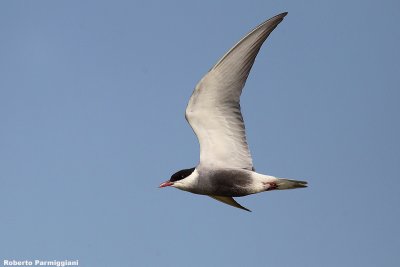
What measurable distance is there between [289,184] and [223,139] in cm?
142

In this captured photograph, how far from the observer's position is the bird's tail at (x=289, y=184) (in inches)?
483

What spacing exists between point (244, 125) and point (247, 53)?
4.62 feet

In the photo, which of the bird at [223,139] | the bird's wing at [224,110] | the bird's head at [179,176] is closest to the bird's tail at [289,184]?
the bird at [223,139]

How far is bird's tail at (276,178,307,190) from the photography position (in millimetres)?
12266

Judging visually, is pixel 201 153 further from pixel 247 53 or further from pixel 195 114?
pixel 247 53

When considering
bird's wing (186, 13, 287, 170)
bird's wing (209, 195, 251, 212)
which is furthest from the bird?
bird's wing (209, 195, 251, 212)

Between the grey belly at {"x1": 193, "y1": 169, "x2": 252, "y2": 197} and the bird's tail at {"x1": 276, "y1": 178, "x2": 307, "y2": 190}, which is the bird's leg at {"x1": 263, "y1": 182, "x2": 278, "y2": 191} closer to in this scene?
the bird's tail at {"x1": 276, "y1": 178, "x2": 307, "y2": 190}

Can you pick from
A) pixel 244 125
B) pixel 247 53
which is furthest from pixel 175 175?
pixel 247 53

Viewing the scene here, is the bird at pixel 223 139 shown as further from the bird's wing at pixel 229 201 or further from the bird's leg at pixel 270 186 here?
the bird's wing at pixel 229 201

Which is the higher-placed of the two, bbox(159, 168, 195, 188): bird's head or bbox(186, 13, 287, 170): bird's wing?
bbox(186, 13, 287, 170): bird's wing

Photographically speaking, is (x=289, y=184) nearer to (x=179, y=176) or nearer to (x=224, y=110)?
(x=224, y=110)

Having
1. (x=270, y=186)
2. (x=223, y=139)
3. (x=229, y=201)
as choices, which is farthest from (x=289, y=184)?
(x=229, y=201)

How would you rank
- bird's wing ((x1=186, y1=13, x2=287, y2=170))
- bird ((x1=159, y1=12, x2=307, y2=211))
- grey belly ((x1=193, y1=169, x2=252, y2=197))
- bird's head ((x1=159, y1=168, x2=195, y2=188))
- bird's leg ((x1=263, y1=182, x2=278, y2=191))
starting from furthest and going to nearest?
bird's head ((x1=159, y1=168, x2=195, y2=188)) < grey belly ((x1=193, y1=169, x2=252, y2=197)) < bird's leg ((x1=263, y1=182, x2=278, y2=191)) < bird ((x1=159, y1=12, x2=307, y2=211)) < bird's wing ((x1=186, y1=13, x2=287, y2=170))

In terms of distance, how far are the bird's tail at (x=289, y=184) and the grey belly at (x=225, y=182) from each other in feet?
1.67
